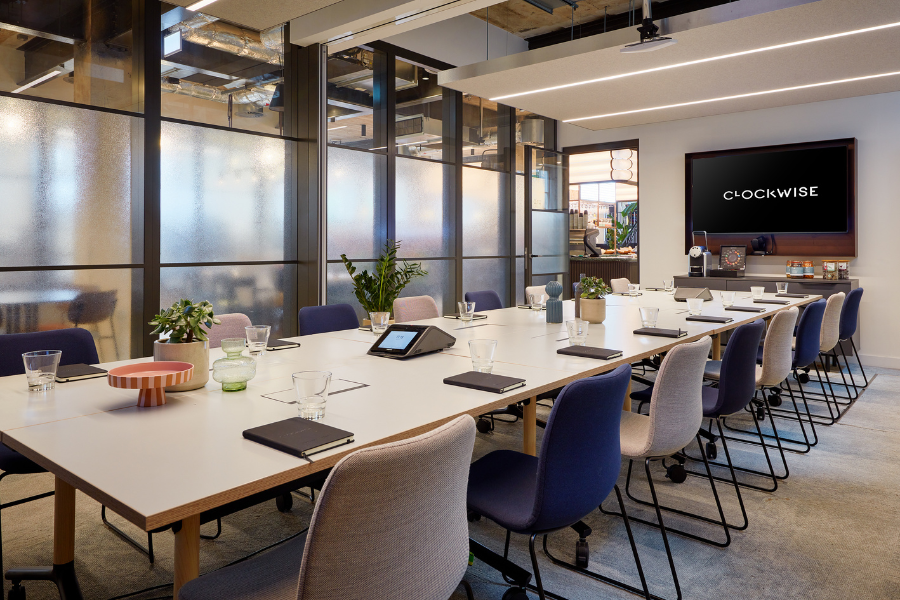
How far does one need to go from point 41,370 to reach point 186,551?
99 centimetres

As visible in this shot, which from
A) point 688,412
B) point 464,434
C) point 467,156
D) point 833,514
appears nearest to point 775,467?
point 833,514

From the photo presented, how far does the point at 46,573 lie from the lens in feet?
6.86

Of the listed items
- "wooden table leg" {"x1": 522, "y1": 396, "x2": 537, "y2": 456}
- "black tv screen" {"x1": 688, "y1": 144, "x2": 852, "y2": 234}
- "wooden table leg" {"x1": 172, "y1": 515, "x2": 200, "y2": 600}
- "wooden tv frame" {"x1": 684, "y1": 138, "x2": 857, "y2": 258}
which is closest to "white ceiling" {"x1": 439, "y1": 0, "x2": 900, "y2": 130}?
"wooden tv frame" {"x1": 684, "y1": 138, "x2": 857, "y2": 258}

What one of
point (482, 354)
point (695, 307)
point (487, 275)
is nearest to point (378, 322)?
point (482, 354)

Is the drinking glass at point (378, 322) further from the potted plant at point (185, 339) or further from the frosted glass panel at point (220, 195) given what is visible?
the frosted glass panel at point (220, 195)

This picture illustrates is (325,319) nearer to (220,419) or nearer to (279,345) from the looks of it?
(279,345)

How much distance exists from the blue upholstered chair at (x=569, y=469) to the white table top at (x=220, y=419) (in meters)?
0.24

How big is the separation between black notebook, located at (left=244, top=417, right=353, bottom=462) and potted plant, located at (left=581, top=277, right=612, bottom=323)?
2.35 m

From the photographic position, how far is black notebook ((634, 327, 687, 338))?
305cm

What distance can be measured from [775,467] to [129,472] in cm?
347

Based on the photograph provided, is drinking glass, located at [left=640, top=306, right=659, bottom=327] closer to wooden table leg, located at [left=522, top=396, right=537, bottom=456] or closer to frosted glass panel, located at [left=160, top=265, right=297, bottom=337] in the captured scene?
wooden table leg, located at [left=522, top=396, right=537, bottom=456]

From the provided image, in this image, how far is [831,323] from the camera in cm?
471

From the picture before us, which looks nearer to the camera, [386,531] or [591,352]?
[386,531]

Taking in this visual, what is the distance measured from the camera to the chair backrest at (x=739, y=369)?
2.77 m
